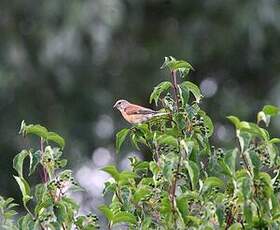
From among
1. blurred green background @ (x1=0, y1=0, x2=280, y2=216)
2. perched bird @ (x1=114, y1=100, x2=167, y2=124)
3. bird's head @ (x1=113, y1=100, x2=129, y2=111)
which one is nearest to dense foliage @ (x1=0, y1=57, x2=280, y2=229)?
perched bird @ (x1=114, y1=100, x2=167, y2=124)

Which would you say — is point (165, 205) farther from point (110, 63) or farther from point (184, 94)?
point (110, 63)

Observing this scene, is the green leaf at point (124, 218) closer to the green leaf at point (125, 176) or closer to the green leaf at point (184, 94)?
the green leaf at point (125, 176)

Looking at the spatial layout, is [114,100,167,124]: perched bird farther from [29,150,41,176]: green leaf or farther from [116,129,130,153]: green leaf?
[29,150,41,176]: green leaf

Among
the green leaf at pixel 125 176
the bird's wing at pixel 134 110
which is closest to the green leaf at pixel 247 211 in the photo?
the green leaf at pixel 125 176

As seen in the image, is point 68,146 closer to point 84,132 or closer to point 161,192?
point 84,132

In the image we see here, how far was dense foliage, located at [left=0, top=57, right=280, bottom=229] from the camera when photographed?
8.44 ft

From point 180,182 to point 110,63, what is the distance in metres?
8.19

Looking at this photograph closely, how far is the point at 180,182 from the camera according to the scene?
2811mm

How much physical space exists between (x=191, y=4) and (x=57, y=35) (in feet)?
5.90

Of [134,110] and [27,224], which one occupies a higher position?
[134,110]

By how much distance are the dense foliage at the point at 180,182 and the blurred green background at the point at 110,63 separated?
23.1 ft

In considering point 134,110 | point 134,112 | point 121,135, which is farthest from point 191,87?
point 134,110

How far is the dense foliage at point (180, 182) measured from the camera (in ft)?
8.44

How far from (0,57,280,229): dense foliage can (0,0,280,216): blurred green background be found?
7.05 m
